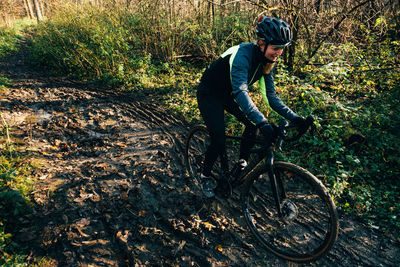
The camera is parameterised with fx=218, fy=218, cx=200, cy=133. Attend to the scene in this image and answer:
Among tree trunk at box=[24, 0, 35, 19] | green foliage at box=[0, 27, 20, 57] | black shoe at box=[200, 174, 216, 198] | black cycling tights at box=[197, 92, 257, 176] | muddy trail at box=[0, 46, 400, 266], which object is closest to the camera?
muddy trail at box=[0, 46, 400, 266]

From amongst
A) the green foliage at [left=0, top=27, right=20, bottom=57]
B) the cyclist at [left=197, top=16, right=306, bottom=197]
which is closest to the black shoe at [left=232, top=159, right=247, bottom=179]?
the cyclist at [left=197, top=16, right=306, bottom=197]

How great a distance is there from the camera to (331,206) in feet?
7.40

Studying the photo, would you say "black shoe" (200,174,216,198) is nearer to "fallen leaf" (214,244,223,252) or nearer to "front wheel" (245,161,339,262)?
"front wheel" (245,161,339,262)

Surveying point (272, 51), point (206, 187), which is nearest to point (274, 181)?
point (206, 187)

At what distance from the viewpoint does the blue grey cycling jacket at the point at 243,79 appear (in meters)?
2.44

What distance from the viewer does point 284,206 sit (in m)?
2.76

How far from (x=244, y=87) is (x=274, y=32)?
0.64 m

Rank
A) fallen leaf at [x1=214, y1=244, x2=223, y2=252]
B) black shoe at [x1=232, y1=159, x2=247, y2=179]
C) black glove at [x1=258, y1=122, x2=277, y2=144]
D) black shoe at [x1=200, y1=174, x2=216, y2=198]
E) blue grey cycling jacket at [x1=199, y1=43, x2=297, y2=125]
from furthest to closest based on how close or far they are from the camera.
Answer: black shoe at [x1=200, y1=174, x2=216, y2=198], black shoe at [x1=232, y1=159, x2=247, y2=179], fallen leaf at [x1=214, y1=244, x2=223, y2=252], blue grey cycling jacket at [x1=199, y1=43, x2=297, y2=125], black glove at [x1=258, y1=122, x2=277, y2=144]

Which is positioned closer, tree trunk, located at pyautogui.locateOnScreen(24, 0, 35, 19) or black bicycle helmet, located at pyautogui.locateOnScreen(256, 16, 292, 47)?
black bicycle helmet, located at pyautogui.locateOnScreen(256, 16, 292, 47)

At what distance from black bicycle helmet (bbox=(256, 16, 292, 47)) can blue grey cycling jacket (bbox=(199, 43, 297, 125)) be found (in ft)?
0.67

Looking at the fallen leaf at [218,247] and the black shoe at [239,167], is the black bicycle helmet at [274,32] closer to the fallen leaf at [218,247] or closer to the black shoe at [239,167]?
the black shoe at [239,167]

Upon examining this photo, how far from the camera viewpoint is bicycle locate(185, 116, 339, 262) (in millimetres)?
2355

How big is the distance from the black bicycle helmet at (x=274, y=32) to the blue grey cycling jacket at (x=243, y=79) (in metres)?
0.20

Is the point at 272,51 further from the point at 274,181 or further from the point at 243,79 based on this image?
the point at 274,181
